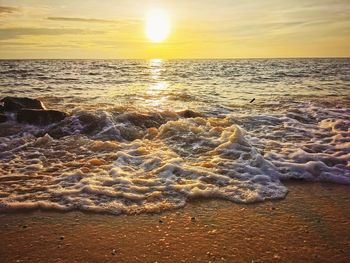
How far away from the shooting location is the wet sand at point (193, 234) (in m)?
3.29

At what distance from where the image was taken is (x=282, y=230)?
378cm

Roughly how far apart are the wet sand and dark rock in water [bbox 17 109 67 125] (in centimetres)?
585

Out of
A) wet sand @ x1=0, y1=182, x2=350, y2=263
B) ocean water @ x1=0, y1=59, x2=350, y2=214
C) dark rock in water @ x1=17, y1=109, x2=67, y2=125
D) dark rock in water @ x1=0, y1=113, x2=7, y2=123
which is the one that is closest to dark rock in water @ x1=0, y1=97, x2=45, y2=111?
dark rock in water @ x1=0, y1=113, x2=7, y2=123

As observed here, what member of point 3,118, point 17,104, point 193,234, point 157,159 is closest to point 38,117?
point 3,118

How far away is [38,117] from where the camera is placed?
9641mm

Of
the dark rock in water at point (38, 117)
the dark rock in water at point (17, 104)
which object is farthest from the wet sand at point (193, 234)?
the dark rock in water at point (17, 104)

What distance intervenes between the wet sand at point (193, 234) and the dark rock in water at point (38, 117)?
5850 millimetres

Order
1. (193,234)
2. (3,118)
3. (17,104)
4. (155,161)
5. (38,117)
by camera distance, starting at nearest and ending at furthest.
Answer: (193,234)
(155,161)
(38,117)
(3,118)
(17,104)

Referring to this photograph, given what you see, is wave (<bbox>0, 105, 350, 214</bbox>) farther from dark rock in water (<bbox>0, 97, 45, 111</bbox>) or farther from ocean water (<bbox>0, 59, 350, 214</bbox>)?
dark rock in water (<bbox>0, 97, 45, 111</bbox>)

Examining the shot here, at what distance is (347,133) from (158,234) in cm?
633

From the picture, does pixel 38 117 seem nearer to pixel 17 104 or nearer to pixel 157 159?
pixel 17 104

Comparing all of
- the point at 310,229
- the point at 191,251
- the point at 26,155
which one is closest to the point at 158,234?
the point at 191,251

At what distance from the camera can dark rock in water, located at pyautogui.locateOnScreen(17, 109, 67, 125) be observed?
957 cm

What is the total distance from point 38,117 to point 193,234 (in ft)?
24.2
